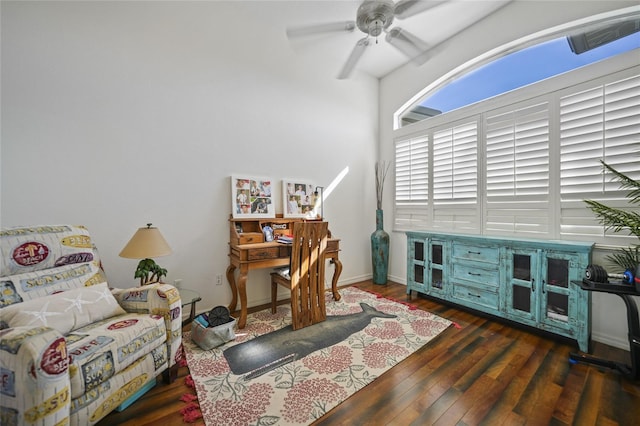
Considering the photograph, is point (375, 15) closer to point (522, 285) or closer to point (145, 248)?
point (145, 248)

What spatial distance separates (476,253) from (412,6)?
236 centimetres

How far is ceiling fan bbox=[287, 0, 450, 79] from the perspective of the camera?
5.78 feet

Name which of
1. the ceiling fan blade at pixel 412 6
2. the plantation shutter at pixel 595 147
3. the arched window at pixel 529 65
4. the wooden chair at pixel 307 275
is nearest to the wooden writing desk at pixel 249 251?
the wooden chair at pixel 307 275

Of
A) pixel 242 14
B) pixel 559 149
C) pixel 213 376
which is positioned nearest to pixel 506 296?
pixel 559 149

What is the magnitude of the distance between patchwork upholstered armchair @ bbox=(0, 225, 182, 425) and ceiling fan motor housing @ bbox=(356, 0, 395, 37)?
244 cm

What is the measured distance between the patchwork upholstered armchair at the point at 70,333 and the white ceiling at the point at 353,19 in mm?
2405

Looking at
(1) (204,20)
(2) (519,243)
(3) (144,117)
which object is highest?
(1) (204,20)

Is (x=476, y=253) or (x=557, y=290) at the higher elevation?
(x=476, y=253)

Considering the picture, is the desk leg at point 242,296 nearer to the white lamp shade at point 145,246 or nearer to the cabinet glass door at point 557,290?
the white lamp shade at point 145,246

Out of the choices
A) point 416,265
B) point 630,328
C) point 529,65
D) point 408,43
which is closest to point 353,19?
point 408,43

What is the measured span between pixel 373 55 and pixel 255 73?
5.91 feet

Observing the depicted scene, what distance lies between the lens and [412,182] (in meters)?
3.76

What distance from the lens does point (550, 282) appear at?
220cm

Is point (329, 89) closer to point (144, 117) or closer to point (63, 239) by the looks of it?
point (144, 117)
